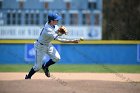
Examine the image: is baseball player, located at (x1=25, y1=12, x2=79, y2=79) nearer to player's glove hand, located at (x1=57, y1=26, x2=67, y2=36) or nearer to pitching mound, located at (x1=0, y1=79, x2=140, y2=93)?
player's glove hand, located at (x1=57, y1=26, x2=67, y2=36)

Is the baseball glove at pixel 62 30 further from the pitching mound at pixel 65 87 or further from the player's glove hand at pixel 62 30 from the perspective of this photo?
the pitching mound at pixel 65 87

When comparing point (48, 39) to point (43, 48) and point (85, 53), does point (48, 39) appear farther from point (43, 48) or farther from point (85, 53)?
point (85, 53)

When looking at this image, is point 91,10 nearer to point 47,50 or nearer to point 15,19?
point 15,19

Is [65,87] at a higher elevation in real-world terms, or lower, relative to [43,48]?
lower

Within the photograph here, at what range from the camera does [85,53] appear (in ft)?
54.0

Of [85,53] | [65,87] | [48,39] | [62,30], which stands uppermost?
[62,30]

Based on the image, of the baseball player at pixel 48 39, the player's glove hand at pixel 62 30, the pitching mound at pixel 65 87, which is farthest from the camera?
the baseball player at pixel 48 39

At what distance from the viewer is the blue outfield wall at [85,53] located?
16.2 m

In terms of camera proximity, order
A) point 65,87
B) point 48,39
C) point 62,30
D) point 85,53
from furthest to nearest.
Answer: point 85,53 < point 48,39 < point 62,30 < point 65,87

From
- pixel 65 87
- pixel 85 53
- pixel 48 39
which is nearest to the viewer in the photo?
pixel 65 87

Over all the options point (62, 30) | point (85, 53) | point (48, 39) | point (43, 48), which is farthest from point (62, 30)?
point (85, 53)

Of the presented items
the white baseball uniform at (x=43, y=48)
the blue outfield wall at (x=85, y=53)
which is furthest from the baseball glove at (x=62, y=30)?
the blue outfield wall at (x=85, y=53)

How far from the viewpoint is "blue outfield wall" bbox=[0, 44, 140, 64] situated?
53.3 feet

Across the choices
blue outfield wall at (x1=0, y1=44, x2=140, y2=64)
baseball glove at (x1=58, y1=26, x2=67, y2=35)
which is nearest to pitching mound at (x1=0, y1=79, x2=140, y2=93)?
baseball glove at (x1=58, y1=26, x2=67, y2=35)
